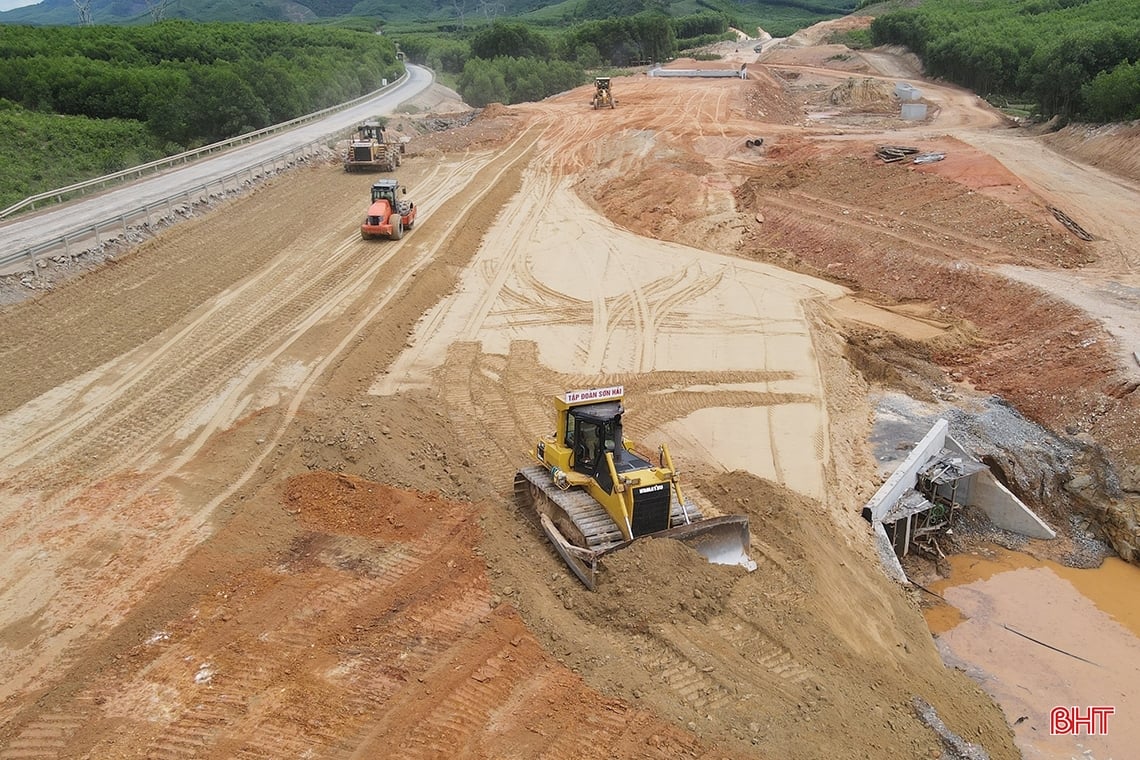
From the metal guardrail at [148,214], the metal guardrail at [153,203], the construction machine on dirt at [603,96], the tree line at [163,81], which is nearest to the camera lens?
the metal guardrail at [148,214]

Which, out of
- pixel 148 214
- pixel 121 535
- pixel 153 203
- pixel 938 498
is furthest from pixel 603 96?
pixel 121 535

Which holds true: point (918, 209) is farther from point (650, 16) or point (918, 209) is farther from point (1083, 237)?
point (650, 16)

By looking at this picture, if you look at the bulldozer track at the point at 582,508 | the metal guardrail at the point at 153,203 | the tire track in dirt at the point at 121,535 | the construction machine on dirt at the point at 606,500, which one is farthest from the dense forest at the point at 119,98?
the construction machine on dirt at the point at 606,500

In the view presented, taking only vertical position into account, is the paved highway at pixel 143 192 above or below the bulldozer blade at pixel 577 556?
above

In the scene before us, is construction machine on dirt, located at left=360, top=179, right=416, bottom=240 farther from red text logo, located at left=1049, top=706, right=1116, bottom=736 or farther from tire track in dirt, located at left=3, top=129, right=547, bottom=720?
red text logo, located at left=1049, top=706, right=1116, bottom=736

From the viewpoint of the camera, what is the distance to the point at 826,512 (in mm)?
13852

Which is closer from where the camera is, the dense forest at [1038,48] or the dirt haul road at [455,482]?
the dirt haul road at [455,482]

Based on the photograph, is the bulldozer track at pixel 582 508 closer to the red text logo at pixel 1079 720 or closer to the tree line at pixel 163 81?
the red text logo at pixel 1079 720

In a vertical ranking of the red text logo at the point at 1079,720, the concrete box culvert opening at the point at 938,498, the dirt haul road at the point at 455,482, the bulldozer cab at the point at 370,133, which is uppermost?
the bulldozer cab at the point at 370,133

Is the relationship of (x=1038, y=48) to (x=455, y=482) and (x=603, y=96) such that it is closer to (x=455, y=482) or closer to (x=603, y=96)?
(x=603, y=96)

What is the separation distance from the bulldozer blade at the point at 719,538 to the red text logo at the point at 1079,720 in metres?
4.79

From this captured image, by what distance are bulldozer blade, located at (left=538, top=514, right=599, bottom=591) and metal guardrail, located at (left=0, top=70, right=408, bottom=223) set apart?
2386cm

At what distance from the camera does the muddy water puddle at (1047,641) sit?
11.3 m

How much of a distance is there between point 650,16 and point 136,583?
86.8m
